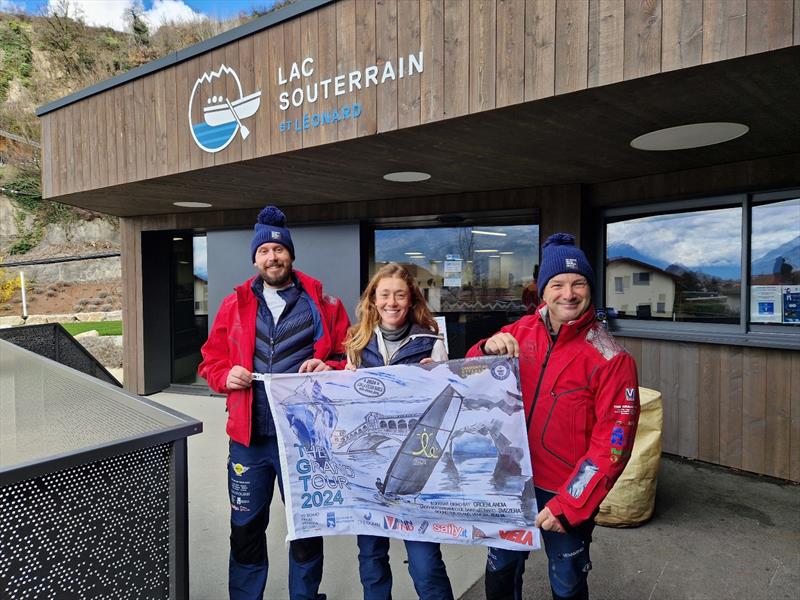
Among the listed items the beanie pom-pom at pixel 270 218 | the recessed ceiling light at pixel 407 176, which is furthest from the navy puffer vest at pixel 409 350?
the recessed ceiling light at pixel 407 176

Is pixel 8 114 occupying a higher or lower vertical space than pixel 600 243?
higher

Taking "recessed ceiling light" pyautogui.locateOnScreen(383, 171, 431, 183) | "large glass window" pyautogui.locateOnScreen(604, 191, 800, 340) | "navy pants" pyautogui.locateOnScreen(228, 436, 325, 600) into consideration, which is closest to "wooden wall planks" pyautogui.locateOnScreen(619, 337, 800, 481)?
"large glass window" pyautogui.locateOnScreen(604, 191, 800, 340)

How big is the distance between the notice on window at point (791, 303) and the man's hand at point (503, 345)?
3251 mm

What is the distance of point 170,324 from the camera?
728cm

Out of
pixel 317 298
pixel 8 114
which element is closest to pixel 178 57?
pixel 317 298

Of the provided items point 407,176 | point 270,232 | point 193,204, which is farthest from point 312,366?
point 193,204

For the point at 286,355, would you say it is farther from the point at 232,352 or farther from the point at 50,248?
the point at 50,248

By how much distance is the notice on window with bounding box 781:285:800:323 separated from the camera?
3625 mm

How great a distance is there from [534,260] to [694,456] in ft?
7.53

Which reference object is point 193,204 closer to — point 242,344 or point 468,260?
point 468,260

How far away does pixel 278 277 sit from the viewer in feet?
7.00

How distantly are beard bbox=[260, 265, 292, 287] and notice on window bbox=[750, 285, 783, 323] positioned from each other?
3.73 m

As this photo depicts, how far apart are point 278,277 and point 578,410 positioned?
1352 millimetres

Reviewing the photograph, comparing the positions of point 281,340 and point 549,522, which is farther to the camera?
point 281,340
